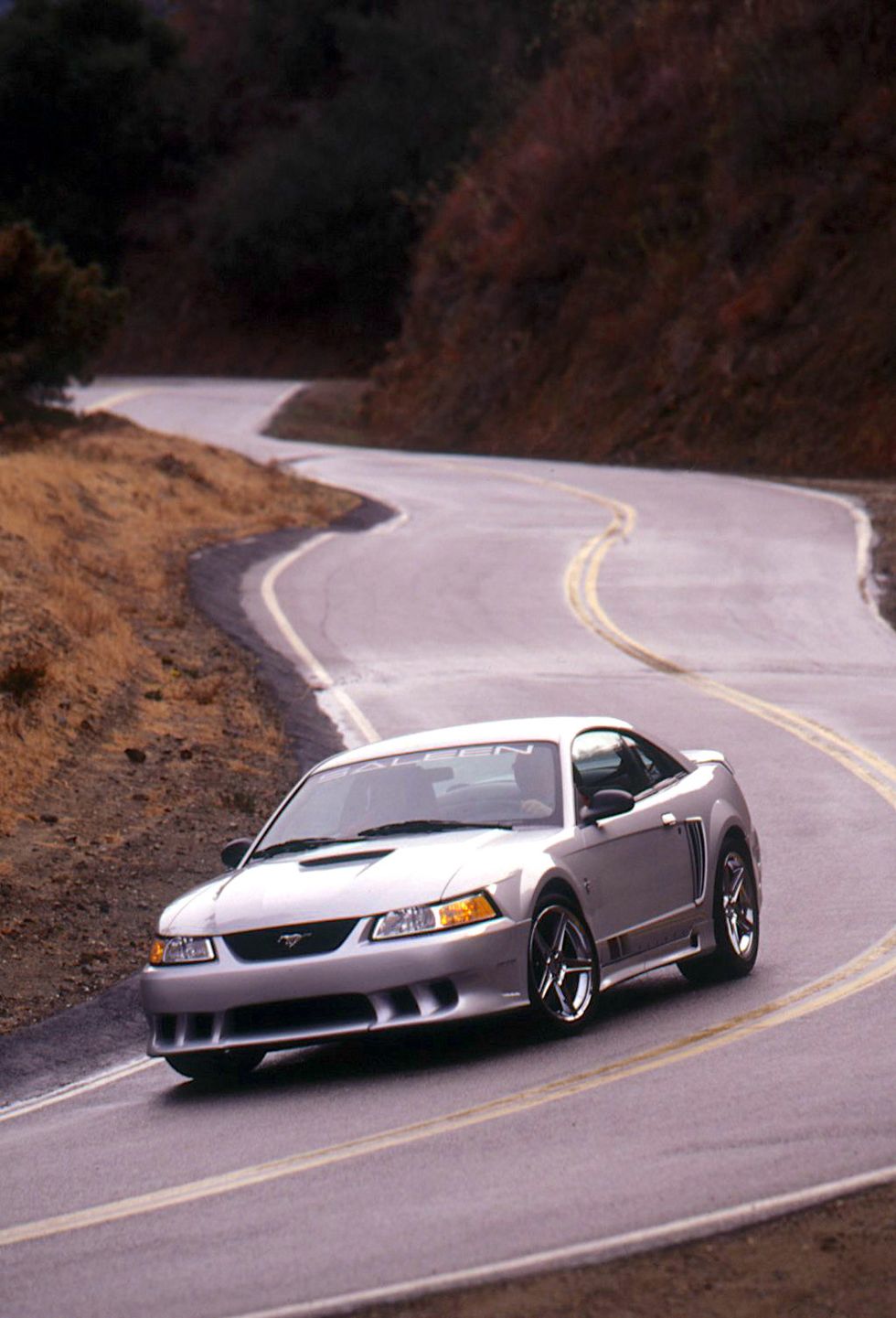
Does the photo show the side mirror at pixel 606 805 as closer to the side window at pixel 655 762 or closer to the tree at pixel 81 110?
the side window at pixel 655 762

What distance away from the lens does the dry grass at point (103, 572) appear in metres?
20.0

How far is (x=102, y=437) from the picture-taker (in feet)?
156

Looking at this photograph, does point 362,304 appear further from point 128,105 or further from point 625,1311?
point 625,1311

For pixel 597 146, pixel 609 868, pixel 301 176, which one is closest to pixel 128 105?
pixel 301 176

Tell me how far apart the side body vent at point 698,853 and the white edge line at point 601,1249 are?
4264 millimetres

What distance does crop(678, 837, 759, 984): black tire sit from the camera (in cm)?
1095

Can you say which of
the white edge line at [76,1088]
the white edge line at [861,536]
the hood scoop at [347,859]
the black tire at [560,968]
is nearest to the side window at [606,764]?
the black tire at [560,968]

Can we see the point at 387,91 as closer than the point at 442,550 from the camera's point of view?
No

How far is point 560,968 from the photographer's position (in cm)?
970

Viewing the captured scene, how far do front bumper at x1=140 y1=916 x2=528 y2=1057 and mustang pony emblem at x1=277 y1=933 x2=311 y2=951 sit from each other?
0.26ft

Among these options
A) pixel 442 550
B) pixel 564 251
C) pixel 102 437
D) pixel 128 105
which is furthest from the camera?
pixel 128 105

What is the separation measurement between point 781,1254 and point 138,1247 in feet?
6.70

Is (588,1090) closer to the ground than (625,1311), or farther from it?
closer to the ground

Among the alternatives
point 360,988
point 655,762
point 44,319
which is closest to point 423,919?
point 360,988
